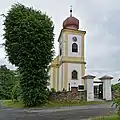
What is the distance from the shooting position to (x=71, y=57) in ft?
151

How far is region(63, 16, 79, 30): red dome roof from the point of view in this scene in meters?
48.7

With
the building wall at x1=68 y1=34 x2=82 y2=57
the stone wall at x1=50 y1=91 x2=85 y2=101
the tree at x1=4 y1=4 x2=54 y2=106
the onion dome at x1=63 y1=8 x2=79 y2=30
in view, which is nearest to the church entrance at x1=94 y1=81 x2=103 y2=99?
the stone wall at x1=50 y1=91 x2=85 y2=101

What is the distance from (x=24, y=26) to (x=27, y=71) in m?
4.78

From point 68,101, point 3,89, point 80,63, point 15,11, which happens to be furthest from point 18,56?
point 3,89

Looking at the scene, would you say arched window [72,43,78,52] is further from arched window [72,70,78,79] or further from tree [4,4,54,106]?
tree [4,4,54,106]

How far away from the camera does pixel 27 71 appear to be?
2881 centimetres

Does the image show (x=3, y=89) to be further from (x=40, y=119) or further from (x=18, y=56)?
(x=40, y=119)

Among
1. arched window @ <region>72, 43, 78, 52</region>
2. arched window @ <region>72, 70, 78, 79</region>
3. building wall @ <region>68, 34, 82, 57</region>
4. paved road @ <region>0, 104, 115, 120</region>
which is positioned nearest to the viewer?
paved road @ <region>0, 104, 115, 120</region>

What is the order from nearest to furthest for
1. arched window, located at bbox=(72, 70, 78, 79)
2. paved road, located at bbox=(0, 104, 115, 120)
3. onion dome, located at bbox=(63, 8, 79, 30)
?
paved road, located at bbox=(0, 104, 115, 120), arched window, located at bbox=(72, 70, 78, 79), onion dome, located at bbox=(63, 8, 79, 30)

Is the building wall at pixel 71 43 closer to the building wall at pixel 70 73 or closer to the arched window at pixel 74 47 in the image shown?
the arched window at pixel 74 47

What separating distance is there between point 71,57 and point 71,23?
6732 millimetres

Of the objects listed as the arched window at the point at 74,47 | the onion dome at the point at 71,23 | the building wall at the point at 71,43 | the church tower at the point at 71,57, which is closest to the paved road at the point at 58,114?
the church tower at the point at 71,57

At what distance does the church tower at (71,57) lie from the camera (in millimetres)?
44812

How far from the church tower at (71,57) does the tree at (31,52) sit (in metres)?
15.0
